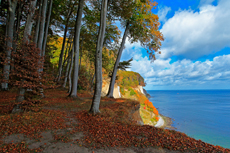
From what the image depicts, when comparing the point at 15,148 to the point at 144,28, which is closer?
the point at 15,148

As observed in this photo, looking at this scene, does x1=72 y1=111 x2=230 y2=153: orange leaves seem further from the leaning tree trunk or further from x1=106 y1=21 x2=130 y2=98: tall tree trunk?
x1=106 y1=21 x2=130 y2=98: tall tree trunk

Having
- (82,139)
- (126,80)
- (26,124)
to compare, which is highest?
(126,80)

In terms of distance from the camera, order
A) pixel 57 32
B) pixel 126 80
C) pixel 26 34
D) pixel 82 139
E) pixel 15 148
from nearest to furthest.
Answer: pixel 15 148 → pixel 82 139 → pixel 26 34 → pixel 57 32 → pixel 126 80

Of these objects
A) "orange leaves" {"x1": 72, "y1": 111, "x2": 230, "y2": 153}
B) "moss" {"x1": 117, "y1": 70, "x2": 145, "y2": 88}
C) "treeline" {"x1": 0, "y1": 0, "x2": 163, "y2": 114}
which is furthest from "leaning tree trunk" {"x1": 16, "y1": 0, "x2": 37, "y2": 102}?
"moss" {"x1": 117, "y1": 70, "x2": 145, "y2": 88}

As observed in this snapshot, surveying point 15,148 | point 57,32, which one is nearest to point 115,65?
point 57,32

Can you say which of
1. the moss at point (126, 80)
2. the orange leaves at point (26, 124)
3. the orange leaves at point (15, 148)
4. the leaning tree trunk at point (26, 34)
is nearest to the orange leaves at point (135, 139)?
the orange leaves at point (26, 124)

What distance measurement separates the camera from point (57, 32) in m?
15.9

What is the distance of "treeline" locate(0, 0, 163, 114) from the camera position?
16.5ft

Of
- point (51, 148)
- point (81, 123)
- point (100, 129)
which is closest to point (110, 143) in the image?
point (100, 129)

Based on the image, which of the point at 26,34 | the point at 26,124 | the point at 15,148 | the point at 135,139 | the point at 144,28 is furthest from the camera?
the point at 144,28

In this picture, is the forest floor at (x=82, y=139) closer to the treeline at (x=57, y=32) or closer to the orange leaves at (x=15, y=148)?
the orange leaves at (x=15, y=148)

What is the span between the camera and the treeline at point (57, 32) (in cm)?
503

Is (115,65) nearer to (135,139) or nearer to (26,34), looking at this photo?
(26,34)

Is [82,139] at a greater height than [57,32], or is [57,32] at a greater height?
[57,32]
